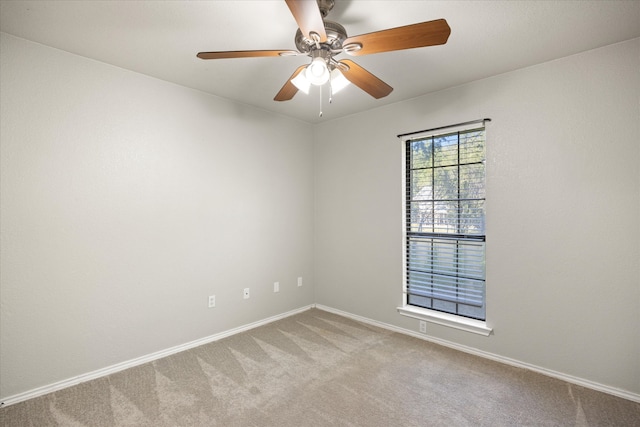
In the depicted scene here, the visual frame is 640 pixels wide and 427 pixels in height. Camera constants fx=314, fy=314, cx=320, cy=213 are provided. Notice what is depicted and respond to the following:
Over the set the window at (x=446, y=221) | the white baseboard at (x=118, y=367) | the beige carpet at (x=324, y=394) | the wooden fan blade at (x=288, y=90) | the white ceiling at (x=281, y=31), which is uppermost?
the white ceiling at (x=281, y=31)

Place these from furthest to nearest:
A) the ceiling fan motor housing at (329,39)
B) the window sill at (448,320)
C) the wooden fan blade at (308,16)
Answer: the window sill at (448,320)
the ceiling fan motor housing at (329,39)
the wooden fan blade at (308,16)

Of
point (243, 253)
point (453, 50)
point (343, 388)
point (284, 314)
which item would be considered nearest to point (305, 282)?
point (284, 314)

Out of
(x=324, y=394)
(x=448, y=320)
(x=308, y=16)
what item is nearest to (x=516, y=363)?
(x=448, y=320)

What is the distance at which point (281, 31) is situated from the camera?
2062mm

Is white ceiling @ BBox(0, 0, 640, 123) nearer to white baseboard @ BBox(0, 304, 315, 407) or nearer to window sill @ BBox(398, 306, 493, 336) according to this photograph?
window sill @ BBox(398, 306, 493, 336)

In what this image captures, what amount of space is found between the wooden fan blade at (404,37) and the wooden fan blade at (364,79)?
205 mm

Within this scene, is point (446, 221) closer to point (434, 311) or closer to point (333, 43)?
point (434, 311)

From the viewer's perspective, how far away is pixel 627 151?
218 centimetres

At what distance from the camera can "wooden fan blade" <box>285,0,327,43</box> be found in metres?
1.33

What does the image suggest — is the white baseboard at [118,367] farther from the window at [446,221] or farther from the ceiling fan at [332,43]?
the ceiling fan at [332,43]

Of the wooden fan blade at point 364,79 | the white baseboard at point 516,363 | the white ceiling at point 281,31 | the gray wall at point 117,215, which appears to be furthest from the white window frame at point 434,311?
the gray wall at point 117,215

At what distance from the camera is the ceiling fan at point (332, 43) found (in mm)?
1397

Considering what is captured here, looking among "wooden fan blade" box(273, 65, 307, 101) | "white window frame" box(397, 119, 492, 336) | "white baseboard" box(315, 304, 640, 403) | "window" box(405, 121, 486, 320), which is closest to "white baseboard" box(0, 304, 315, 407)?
"white baseboard" box(315, 304, 640, 403)

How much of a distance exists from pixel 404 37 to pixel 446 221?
2033 millimetres
